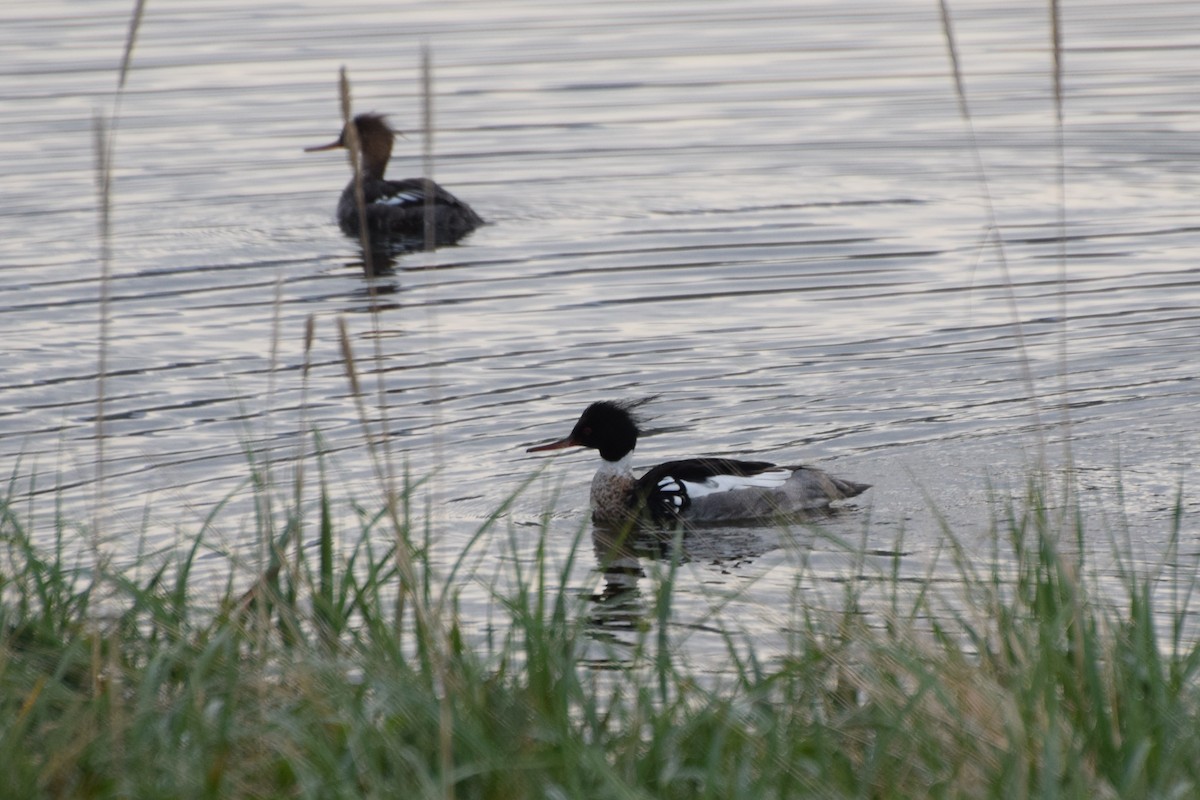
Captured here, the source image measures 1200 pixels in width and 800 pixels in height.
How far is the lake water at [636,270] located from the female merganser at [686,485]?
0.18 metres

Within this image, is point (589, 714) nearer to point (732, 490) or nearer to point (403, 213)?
point (732, 490)

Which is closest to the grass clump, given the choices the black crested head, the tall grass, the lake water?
the tall grass

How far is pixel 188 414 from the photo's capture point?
30.0 feet

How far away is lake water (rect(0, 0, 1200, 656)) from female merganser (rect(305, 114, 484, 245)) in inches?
9.0

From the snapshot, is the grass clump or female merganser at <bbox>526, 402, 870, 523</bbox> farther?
female merganser at <bbox>526, 402, 870, 523</bbox>

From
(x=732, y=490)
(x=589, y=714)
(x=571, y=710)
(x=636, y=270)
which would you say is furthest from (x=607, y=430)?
(x=589, y=714)

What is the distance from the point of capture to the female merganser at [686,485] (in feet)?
25.9

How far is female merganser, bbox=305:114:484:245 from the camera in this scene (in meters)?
13.5

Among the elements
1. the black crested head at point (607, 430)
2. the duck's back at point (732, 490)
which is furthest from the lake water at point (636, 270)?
the black crested head at point (607, 430)

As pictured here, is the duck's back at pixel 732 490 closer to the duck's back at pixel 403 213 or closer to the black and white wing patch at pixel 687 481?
the black and white wing patch at pixel 687 481

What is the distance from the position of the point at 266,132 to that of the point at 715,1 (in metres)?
8.94

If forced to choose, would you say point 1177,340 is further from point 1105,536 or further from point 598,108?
point 598,108

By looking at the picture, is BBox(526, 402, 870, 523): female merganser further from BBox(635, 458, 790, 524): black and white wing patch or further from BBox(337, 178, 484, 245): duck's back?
BBox(337, 178, 484, 245): duck's back

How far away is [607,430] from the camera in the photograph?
27.8 ft
